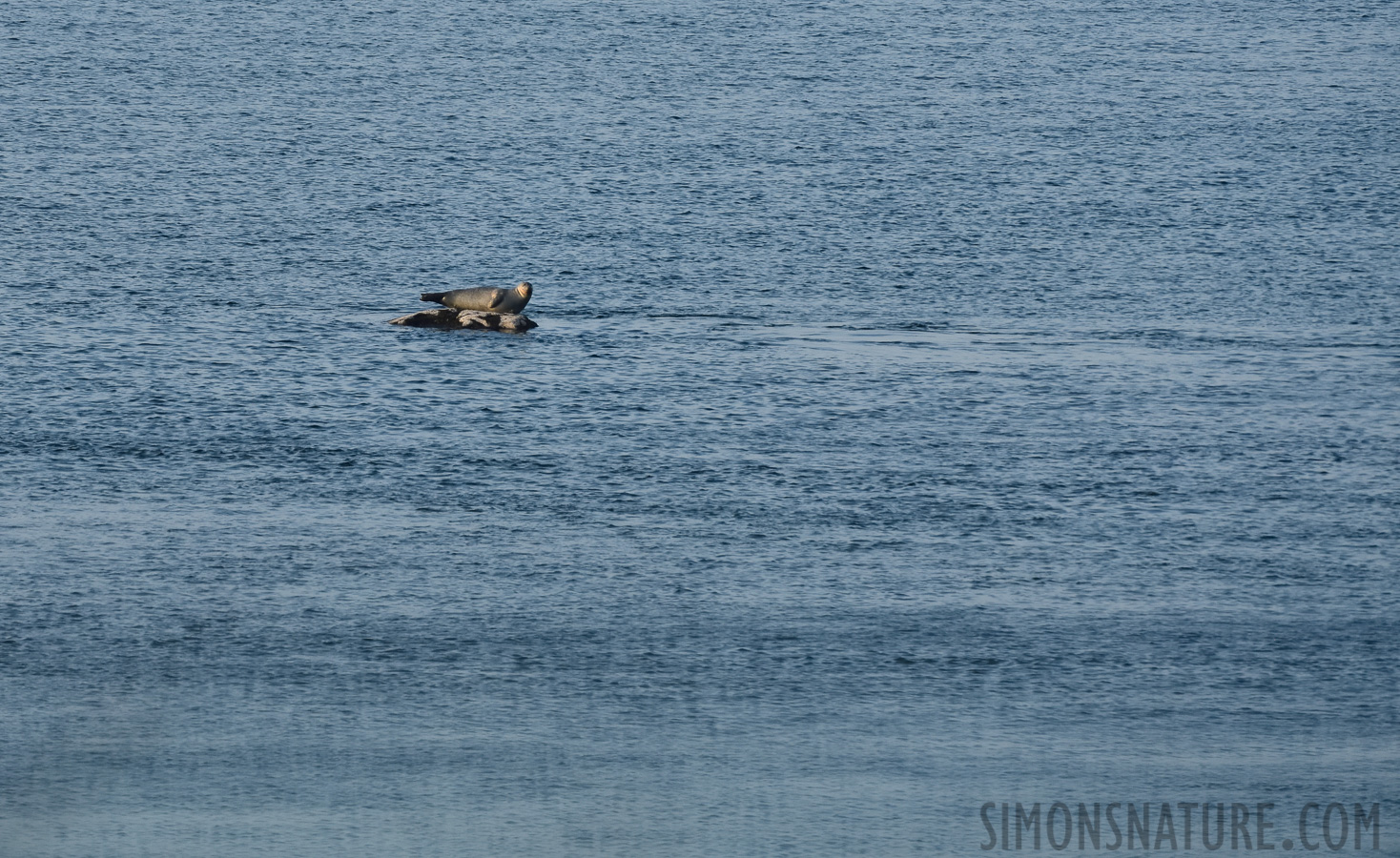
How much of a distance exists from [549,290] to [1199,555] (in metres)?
11.7

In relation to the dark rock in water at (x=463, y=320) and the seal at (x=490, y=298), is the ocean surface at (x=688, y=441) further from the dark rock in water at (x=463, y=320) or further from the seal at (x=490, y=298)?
the seal at (x=490, y=298)

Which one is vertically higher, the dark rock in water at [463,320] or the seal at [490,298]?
the seal at [490,298]

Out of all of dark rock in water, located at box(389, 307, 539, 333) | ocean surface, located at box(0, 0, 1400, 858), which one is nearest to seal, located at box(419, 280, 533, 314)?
dark rock in water, located at box(389, 307, 539, 333)

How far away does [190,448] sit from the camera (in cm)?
1931

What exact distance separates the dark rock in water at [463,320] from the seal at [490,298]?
0.10 m

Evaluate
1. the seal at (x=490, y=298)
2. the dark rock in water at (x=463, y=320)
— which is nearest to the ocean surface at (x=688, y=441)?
the dark rock in water at (x=463, y=320)

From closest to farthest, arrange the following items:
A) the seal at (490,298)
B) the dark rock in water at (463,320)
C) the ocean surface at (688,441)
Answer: the ocean surface at (688,441) < the dark rock in water at (463,320) < the seal at (490,298)

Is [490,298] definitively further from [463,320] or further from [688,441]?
[688,441]

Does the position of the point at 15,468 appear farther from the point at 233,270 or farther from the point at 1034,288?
the point at 1034,288

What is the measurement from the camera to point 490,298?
24578 millimetres

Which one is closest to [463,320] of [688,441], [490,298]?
[490,298]

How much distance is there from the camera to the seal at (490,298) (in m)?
24.5

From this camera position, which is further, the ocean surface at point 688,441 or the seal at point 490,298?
the seal at point 490,298

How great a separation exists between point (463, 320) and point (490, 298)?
17.9 inches
